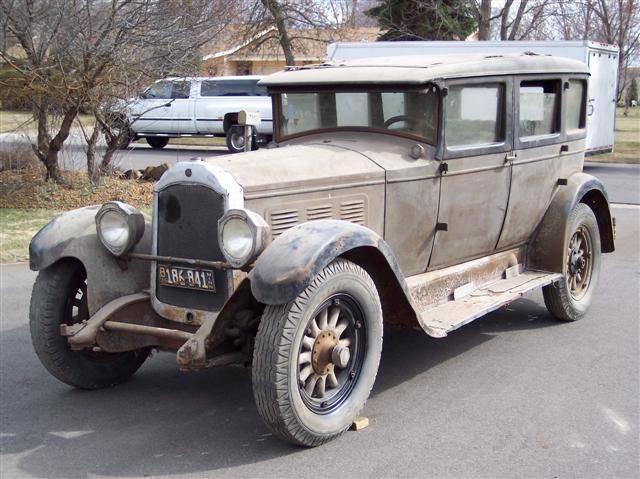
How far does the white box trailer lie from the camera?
1477 cm

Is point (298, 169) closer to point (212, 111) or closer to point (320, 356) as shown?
point (320, 356)

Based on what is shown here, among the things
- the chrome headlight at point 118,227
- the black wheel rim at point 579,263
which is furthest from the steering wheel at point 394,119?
the black wheel rim at point 579,263

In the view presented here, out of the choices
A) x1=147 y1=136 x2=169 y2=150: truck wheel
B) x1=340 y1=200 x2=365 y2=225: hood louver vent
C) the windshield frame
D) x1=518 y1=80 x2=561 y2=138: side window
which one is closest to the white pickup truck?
x1=147 y1=136 x2=169 y2=150: truck wheel

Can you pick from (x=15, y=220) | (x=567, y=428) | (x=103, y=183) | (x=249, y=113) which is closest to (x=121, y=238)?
(x=249, y=113)

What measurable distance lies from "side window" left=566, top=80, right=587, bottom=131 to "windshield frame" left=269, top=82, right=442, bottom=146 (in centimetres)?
174

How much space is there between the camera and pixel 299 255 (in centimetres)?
394

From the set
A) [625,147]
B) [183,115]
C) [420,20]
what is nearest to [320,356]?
[183,115]

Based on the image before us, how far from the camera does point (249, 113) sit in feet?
17.6

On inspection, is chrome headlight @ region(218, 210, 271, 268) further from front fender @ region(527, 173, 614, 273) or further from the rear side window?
the rear side window

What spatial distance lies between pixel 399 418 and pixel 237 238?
135cm

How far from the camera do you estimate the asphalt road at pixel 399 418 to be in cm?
390

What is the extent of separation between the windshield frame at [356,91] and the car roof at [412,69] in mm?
46

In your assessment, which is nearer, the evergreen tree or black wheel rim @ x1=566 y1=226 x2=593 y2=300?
black wheel rim @ x1=566 y1=226 x2=593 y2=300

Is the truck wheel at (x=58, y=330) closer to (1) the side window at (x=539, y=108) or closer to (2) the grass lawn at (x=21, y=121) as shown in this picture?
(1) the side window at (x=539, y=108)
